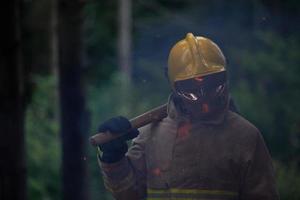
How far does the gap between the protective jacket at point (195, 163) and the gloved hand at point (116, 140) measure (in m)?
0.05

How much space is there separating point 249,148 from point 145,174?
0.69 metres

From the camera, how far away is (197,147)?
194 inches

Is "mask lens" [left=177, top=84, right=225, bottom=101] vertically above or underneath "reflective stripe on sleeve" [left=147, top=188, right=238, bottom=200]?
above

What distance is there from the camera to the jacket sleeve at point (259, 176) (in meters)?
4.80

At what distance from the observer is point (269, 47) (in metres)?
16.2

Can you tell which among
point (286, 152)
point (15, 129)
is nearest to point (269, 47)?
point (286, 152)

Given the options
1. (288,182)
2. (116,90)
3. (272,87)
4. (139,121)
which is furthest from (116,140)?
(116,90)

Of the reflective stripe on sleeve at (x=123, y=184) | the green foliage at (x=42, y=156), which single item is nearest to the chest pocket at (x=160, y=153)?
the reflective stripe on sleeve at (x=123, y=184)

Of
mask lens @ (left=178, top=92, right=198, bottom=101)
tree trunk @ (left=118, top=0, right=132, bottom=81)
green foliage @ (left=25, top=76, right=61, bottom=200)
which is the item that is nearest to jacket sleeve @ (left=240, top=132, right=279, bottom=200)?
mask lens @ (left=178, top=92, right=198, bottom=101)

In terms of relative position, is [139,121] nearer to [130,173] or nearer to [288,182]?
[130,173]

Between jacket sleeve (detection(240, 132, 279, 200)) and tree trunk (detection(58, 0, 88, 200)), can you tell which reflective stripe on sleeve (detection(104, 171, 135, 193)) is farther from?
tree trunk (detection(58, 0, 88, 200))

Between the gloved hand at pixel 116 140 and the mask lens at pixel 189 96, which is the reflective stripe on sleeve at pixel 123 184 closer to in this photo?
the gloved hand at pixel 116 140

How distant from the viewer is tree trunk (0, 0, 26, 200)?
864 centimetres

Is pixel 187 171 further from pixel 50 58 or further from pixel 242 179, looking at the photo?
pixel 50 58
